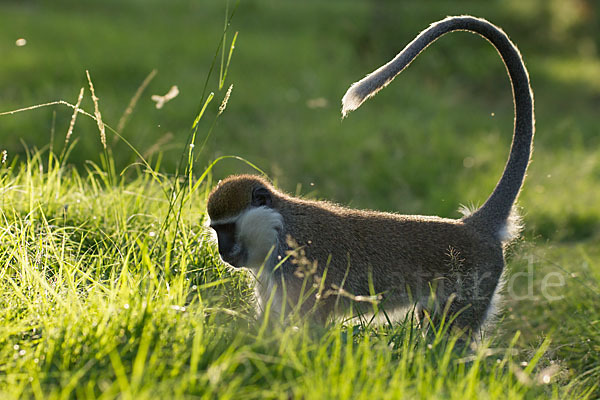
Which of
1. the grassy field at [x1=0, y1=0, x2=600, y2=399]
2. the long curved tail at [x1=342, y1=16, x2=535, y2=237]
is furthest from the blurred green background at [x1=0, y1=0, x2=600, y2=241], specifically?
the long curved tail at [x1=342, y1=16, x2=535, y2=237]

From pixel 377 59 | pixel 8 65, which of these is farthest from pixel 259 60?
pixel 8 65

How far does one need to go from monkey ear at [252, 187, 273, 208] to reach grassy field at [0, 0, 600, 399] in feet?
0.87

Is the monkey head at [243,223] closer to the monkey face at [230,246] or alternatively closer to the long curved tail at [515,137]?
the monkey face at [230,246]

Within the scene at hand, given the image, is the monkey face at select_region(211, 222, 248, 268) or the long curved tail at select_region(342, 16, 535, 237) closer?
the monkey face at select_region(211, 222, 248, 268)

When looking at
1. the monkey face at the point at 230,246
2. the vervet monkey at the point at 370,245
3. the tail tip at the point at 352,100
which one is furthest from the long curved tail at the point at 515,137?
the monkey face at the point at 230,246

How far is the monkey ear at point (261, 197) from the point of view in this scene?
10.4ft

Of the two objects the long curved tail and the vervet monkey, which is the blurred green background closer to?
the vervet monkey

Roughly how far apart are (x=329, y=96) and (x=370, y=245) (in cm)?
600

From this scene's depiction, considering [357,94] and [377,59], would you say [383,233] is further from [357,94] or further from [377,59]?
[377,59]

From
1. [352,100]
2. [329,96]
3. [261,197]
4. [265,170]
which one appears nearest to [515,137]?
[352,100]

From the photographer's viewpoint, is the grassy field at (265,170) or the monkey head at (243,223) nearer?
the grassy field at (265,170)

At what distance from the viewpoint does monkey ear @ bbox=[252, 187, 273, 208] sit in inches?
125

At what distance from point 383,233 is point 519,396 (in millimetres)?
1109

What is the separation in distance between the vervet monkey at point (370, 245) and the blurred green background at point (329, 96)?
0.78 m
